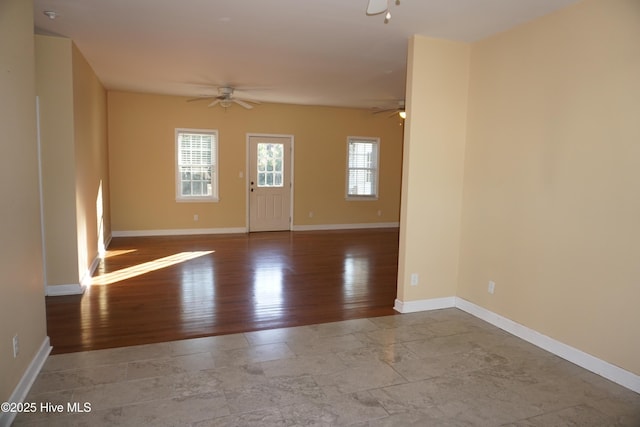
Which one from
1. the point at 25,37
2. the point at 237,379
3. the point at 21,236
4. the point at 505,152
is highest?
the point at 25,37

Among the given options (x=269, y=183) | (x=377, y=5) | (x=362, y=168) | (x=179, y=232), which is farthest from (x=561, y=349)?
(x=179, y=232)

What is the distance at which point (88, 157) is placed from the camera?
496 cm

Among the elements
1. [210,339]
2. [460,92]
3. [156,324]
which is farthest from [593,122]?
[156,324]

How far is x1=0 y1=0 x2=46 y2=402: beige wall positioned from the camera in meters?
2.12

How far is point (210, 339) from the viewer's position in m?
3.19

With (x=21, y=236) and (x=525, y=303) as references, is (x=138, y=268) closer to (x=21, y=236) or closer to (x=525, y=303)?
(x=21, y=236)

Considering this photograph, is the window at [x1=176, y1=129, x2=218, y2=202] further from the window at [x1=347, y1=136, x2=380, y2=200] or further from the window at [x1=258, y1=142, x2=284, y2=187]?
the window at [x1=347, y1=136, x2=380, y2=200]

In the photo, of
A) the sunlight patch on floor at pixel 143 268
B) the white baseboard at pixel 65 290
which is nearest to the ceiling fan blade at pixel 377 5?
the white baseboard at pixel 65 290

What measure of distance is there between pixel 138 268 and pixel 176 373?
10.00 feet

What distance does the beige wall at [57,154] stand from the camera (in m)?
3.97

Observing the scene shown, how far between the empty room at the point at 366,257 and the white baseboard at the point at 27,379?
0.02m

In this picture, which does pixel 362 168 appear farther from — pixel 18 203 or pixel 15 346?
pixel 15 346

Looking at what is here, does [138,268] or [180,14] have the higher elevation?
[180,14]

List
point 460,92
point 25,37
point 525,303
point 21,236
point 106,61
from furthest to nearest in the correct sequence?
1. point 106,61
2. point 460,92
3. point 525,303
4. point 25,37
5. point 21,236
